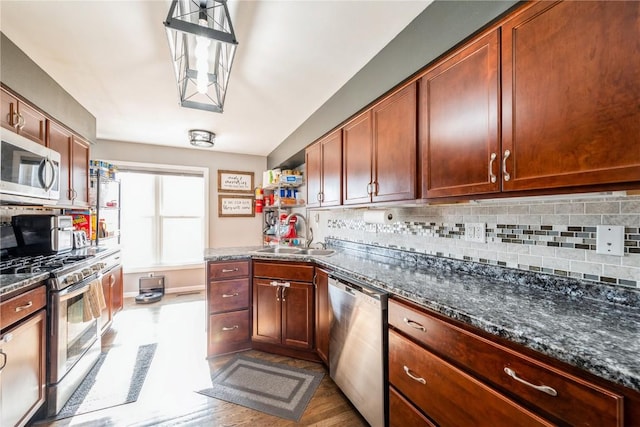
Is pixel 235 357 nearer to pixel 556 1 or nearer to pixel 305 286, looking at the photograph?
pixel 305 286

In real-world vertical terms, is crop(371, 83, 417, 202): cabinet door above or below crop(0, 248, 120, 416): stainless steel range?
above

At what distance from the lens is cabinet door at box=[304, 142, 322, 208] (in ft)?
9.22

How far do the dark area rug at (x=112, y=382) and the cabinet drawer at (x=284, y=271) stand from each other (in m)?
1.19

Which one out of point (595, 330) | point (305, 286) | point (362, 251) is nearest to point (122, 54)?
point (305, 286)

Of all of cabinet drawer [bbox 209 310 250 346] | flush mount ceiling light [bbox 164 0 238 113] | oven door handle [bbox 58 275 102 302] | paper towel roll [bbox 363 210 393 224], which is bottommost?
cabinet drawer [bbox 209 310 250 346]

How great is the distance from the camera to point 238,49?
1845 millimetres

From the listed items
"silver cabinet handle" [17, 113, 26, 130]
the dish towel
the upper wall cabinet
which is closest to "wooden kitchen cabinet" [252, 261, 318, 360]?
the upper wall cabinet

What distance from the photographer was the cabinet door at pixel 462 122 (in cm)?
119

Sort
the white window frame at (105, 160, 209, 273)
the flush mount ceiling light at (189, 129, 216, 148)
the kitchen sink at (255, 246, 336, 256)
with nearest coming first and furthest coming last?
the kitchen sink at (255, 246, 336, 256) → the flush mount ceiling light at (189, 129, 216, 148) → the white window frame at (105, 160, 209, 273)

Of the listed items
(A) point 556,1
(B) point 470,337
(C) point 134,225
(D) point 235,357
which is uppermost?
(A) point 556,1

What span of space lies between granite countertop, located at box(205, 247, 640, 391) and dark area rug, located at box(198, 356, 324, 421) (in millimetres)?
967

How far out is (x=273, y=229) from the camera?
4.54 m

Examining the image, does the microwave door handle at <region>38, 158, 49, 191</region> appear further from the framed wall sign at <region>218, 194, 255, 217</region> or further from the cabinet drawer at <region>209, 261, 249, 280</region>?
the framed wall sign at <region>218, 194, 255, 217</region>

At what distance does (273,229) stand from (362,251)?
228 cm
